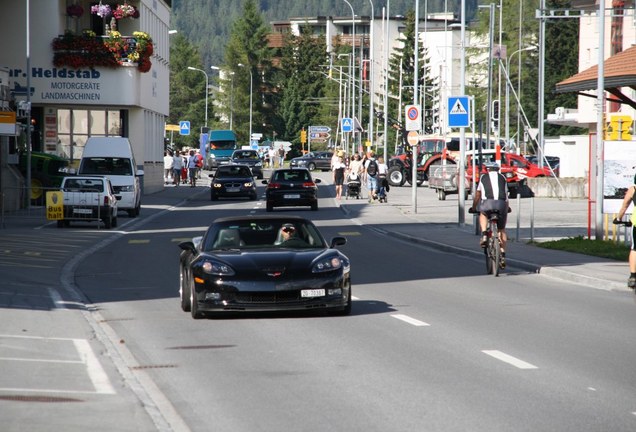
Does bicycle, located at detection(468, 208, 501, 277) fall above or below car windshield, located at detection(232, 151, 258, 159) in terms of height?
below

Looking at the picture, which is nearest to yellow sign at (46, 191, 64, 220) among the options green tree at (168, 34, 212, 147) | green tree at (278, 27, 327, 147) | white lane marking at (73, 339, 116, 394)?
white lane marking at (73, 339, 116, 394)

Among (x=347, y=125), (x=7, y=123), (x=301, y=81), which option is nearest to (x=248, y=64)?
(x=301, y=81)

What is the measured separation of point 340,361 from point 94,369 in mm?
2080

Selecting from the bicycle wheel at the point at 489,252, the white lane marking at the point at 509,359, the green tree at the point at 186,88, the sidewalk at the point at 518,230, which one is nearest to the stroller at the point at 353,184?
the sidewalk at the point at 518,230

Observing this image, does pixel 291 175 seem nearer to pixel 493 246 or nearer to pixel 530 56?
pixel 493 246

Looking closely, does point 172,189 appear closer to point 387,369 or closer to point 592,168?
point 592,168

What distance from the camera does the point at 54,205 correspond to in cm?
3562

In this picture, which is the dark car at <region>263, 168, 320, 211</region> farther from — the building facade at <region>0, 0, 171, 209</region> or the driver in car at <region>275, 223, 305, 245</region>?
the driver in car at <region>275, 223, 305, 245</region>

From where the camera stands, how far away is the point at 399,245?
97.5 feet

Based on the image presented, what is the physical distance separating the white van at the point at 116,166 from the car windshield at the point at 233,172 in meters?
14.5

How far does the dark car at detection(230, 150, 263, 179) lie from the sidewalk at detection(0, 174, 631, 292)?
759 inches

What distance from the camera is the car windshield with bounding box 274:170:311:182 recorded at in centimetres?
4766

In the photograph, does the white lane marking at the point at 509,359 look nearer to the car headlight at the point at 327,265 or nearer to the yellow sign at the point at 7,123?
the car headlight at the point at 327,265

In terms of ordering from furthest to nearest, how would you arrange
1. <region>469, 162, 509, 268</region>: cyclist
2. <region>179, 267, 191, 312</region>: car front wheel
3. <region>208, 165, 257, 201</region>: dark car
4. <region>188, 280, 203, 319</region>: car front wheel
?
<region>208, 165, 257, 201</region>: dark car < <region>469, 162, 509, 268</region>: cyclist < <region>179, 267, 191, 312</region>: car front wheel < <region>188, 280, 203, 319</region>: car front wheel
